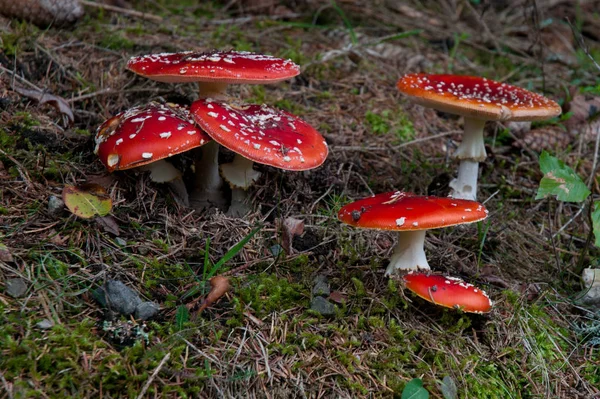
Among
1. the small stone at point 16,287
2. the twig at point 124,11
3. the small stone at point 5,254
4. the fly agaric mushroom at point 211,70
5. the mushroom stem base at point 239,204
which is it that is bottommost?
the mushroom stem base at point 239,204

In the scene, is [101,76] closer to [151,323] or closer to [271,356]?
[151,323]

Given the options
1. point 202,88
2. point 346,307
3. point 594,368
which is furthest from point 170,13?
point 594,368

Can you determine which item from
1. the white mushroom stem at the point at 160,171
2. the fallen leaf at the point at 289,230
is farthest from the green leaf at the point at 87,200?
the fallen leaf at the point at 289,230

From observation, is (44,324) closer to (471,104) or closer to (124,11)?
(471,104)

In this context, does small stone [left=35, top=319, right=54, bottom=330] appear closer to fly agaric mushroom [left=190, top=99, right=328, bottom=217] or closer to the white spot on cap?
the white spot on cap

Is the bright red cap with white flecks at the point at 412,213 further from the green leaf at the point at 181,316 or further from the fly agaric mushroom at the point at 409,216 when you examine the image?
the green leaf at the point at 181,316

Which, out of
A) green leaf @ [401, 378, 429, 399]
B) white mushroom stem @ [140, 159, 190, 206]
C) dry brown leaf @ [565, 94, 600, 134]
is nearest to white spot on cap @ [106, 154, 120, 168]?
white mushroom stem @ [140, 159, 190, 206]

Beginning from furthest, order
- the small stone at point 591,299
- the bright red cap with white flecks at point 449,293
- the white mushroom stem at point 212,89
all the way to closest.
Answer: the white mushroom stem at point 212,89
the small stone at point 591,299
the bright red cap with white flecks at point 449,293
